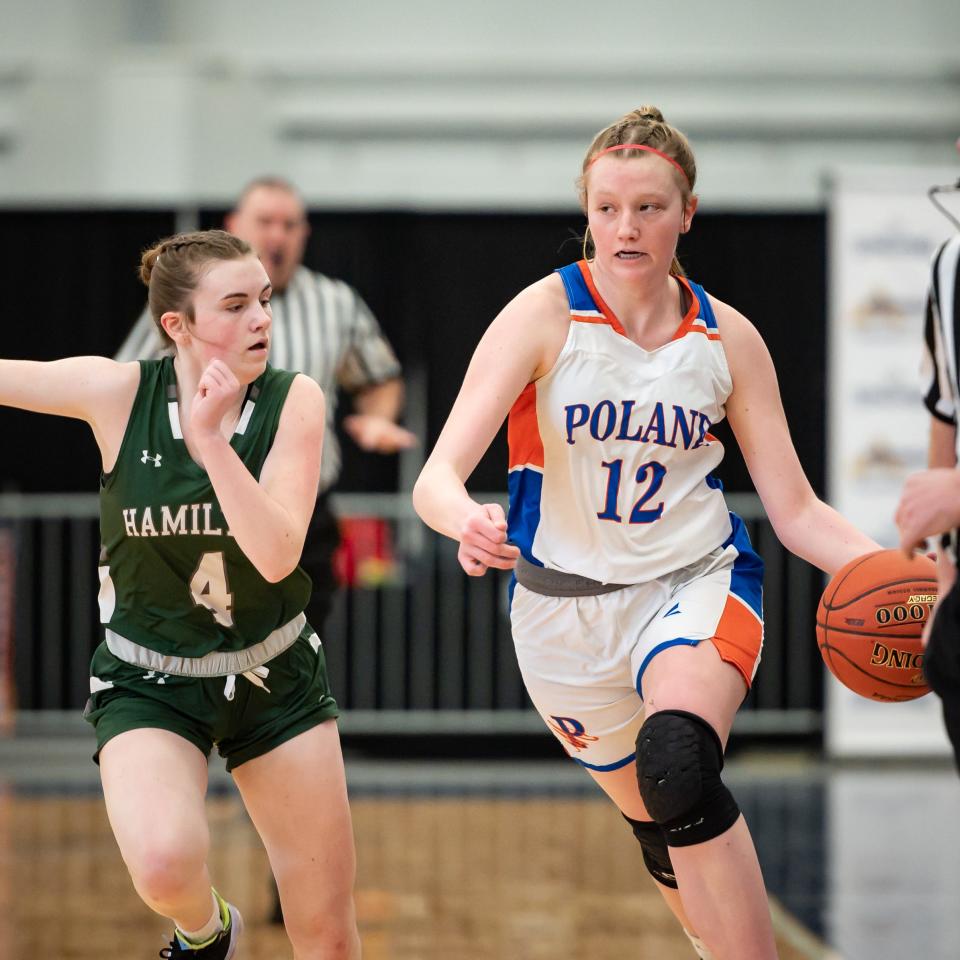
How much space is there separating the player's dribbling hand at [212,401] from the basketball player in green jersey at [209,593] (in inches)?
5.2

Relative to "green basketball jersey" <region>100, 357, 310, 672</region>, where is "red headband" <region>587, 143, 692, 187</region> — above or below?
above

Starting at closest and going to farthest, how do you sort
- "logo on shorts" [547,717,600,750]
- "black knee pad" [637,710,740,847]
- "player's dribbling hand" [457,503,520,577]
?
1. "player's dribbling hand" [457,503,520,577]
2. "black knee pad" [637,710,740,847]
3. "logo on shorts" [547,717,600,750]

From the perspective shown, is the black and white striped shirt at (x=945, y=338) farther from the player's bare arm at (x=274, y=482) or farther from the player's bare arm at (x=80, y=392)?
the player's bare arm at (x=80, y=392)

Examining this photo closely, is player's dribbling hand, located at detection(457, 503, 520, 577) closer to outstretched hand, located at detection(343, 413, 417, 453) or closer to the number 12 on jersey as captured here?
the number 12 on jersey

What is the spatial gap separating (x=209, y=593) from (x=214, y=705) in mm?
225

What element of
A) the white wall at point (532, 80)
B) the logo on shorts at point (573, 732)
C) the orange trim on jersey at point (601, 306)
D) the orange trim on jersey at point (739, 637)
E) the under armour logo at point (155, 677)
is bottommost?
the logo on shorts at point (573, 732)

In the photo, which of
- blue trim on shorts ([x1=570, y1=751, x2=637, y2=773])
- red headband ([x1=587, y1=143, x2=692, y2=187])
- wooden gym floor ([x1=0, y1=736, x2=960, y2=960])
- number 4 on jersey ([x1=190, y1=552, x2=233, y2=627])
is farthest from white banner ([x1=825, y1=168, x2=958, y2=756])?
number 4 on jersey ([x1=190, y1=552, x2=233, y2=627])

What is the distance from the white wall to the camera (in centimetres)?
1060

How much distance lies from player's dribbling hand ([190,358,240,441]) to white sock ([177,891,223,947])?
98 cm

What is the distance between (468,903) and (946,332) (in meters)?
3.30

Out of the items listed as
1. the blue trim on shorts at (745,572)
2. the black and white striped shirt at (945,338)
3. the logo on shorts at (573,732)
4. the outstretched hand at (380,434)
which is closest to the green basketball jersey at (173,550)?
the logo on shorts at (573,732)

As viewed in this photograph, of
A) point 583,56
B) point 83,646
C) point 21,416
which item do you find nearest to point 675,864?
point 83,646

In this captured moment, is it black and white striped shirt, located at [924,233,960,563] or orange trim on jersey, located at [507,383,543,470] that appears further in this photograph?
orange trim on jersey, located at [507,383,543,470]

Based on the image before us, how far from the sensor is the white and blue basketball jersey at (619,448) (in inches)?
118
